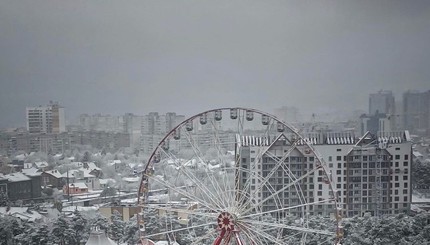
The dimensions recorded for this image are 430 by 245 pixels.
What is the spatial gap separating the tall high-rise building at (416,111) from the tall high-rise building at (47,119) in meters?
4.21

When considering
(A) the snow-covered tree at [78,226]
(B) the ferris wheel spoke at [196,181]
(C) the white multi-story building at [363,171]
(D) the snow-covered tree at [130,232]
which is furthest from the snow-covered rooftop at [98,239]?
(C) the white multi-story building at [363,171]

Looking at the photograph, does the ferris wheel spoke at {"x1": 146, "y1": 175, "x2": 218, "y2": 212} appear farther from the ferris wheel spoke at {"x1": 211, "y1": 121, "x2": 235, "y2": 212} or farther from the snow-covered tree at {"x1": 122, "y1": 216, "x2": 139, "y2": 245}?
the snow-covered tree at {"x1": 122, "y1": 216, "x2": 139, "y2": 245}

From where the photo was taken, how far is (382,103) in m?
5.12

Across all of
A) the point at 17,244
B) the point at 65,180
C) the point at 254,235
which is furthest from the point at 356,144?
the point at 17,244

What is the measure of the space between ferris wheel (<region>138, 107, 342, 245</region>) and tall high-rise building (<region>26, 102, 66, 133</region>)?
1.81 m

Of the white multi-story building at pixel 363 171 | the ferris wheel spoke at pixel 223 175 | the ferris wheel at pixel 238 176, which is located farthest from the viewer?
the white multi-story building at pixel 363 171

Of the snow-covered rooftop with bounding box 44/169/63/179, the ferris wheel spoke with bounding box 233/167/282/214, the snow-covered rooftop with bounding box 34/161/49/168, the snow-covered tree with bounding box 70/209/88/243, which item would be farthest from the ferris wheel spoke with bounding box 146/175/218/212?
the snow-covered rooftop with bounding box 34/161/49/168

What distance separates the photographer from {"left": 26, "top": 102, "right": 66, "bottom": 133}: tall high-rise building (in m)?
5.90

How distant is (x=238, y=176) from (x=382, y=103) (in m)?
1.94

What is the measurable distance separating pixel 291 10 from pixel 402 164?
6.91 feet

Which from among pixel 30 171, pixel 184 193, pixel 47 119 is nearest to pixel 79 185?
pixel 30 171

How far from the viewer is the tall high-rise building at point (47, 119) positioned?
5.90m

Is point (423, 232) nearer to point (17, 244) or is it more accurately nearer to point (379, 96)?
point (379, 96)

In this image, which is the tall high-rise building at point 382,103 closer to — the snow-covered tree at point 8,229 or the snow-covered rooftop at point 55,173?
the snow-covered rooftop at point 55,173
